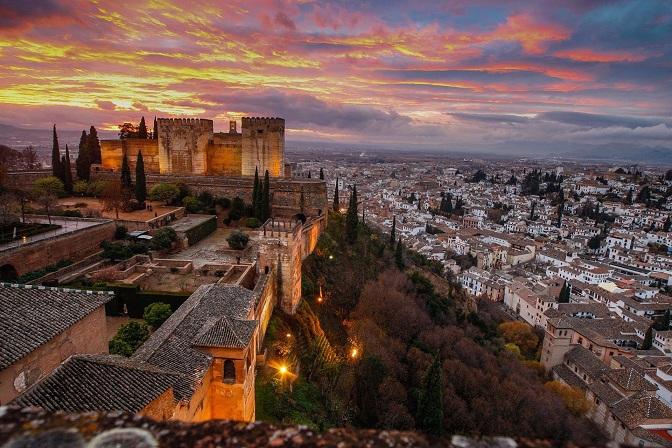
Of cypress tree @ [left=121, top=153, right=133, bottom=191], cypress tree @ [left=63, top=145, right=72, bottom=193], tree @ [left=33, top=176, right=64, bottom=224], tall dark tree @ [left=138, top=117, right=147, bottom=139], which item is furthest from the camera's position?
tall dark tree @ [left=138, top=117, right=147, bottom=139]

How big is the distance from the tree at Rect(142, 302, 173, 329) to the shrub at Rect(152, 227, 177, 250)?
244 inches

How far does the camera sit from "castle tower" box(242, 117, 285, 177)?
2664 centimetres

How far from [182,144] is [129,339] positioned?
18.9 metres

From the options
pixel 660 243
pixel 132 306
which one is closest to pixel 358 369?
pixel 132 306

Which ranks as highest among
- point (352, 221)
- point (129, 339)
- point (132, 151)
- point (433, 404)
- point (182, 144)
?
point (182, 144)

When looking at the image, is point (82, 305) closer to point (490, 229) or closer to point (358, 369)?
point (358, 369)

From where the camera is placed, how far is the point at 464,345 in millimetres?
22938

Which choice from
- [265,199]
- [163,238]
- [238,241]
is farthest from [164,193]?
[238,241]

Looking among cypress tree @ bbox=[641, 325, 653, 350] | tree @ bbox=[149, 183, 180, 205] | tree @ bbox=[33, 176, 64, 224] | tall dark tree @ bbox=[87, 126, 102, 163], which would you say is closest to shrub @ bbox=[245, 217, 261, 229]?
tree @ bbox=[149, 183, 180, 205]

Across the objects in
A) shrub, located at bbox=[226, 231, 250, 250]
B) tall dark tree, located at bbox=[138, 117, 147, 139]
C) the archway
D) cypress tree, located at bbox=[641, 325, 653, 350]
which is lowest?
cypress tree, located at bbox=[641, 325, 653, 350]

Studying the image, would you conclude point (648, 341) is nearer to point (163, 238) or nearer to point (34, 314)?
point (163, 238)

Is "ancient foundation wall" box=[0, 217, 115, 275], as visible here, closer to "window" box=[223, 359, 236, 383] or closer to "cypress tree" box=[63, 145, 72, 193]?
"cypress tree" box=[63, 145, 72, 193]

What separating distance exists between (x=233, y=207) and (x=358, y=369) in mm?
12099

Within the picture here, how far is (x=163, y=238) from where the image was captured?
59.8ft
